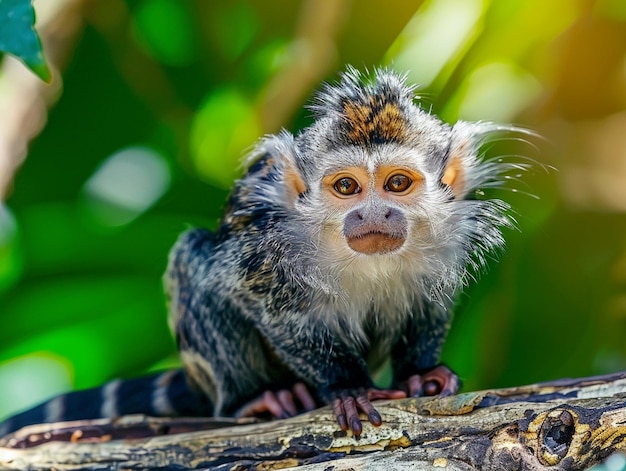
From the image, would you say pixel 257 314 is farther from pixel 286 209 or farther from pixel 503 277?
pixel 503 277

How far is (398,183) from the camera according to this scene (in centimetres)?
341

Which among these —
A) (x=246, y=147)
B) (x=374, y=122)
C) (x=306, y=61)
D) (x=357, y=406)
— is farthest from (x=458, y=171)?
(x=306, y=61)

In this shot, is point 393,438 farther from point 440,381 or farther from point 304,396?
point 304,396

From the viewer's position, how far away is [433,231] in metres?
3.45

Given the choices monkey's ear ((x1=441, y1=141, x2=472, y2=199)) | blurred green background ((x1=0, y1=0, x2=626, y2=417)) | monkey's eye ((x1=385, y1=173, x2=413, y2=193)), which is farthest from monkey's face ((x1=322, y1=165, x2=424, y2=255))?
blurred green background ((x1=0, y1=0, x2=626, y2=417))

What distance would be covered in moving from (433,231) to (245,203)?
2.99 ft

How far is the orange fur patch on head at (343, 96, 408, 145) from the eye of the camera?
11.2ft

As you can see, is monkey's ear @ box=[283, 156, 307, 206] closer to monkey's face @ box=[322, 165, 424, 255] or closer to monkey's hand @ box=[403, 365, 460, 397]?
monkey's face @ box=[322, 165, 424, 255]

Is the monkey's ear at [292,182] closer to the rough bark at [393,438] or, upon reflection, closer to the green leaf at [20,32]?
the rough bark at [393,438]

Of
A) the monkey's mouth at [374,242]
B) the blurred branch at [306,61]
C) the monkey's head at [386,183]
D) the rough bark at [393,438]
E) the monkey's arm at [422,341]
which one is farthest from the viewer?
the blurred branch at [306,61]

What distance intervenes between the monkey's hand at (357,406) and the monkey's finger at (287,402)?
0.40 meters

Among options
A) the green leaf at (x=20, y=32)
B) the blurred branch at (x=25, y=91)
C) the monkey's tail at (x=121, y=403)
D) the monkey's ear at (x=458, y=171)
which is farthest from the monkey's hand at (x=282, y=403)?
the blurred branch at (x=25, y=91)

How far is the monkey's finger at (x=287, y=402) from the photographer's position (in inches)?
144

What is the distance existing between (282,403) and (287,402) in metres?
0.02
